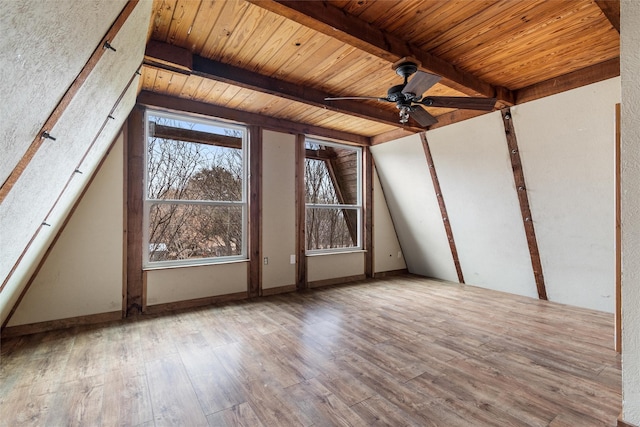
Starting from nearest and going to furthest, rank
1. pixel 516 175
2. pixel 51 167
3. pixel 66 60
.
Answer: pixel 66 60 → pixel 51 167 → pixel 516 175

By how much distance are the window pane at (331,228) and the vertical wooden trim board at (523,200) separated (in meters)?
2.63

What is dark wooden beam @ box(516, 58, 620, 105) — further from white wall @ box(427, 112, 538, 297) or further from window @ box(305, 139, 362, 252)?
window @ box(305, 139, 362, 252)

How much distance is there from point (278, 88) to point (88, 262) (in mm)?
2781

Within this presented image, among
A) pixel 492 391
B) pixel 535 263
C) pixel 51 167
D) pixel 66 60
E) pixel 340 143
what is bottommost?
pixel 492 391

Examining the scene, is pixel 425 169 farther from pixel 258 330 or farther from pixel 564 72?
pixel 258 330

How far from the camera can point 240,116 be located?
13.3ft

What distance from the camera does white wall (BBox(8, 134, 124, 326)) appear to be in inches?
116

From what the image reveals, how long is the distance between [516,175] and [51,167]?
4402mm

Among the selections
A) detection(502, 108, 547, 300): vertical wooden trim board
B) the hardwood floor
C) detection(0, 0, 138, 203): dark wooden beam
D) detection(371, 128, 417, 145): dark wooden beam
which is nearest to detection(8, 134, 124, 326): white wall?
the hardwood floor

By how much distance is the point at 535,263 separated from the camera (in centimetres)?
387

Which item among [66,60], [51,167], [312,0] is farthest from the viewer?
[312,0]

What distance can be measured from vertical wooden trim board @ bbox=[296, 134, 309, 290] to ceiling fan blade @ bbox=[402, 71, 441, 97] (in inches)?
97.5

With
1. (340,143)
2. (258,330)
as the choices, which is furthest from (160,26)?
(340,143)

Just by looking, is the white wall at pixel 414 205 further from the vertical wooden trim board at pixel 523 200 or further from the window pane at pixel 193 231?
the window pane at pixel 193 231
